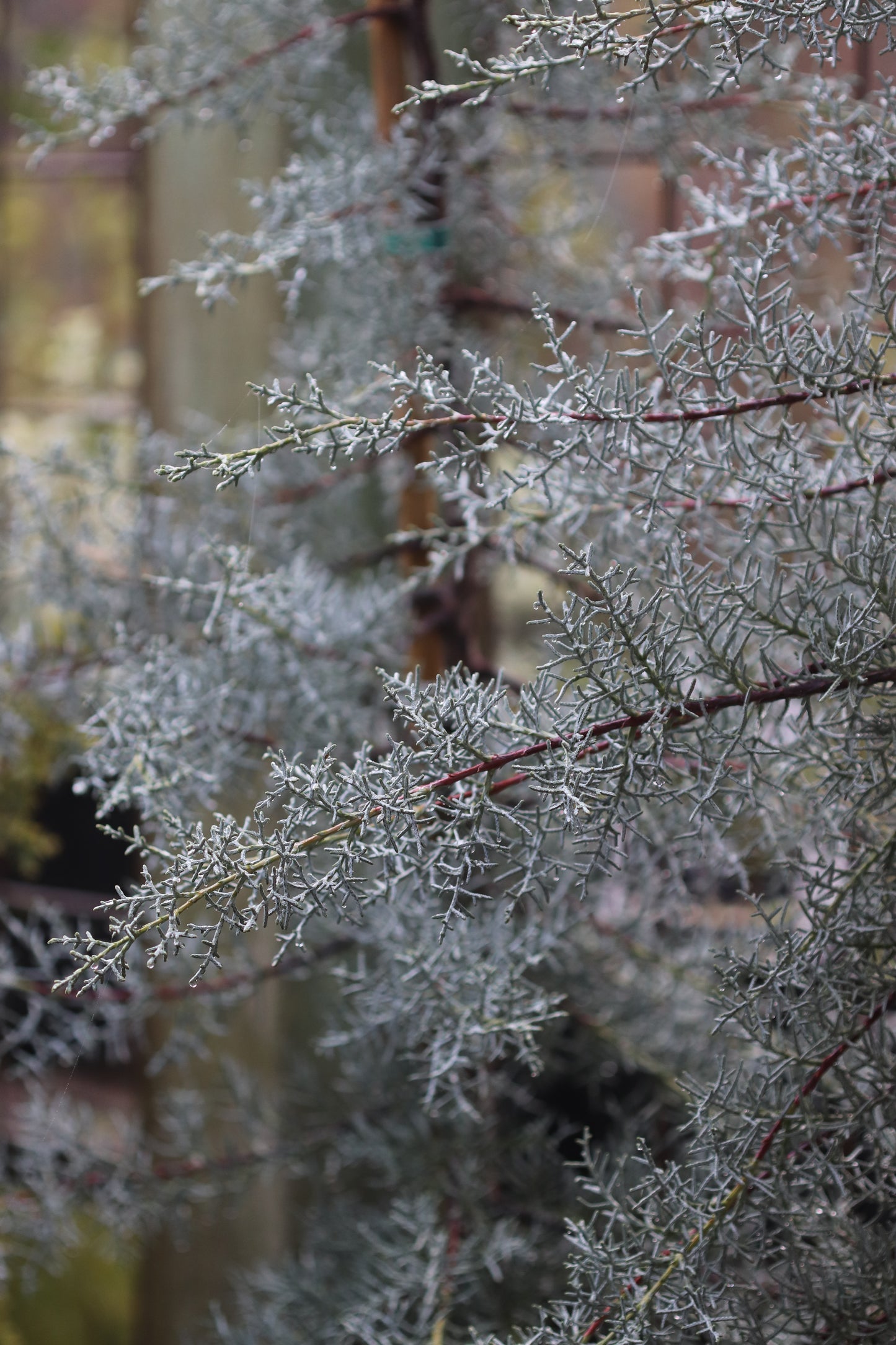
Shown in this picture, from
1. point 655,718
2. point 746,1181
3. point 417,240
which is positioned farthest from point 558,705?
point 417,240

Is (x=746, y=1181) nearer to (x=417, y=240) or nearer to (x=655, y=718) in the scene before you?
(x=655, y=718)

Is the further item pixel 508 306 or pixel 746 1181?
pixel 508 306

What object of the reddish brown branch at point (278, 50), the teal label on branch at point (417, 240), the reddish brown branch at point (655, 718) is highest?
the reddish brown branch at point (278, 50)

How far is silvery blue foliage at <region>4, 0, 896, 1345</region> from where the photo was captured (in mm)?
367

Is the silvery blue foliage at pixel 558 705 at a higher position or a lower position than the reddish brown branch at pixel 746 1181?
higher

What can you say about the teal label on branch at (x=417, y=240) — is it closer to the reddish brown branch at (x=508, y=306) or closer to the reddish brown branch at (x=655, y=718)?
the reddish brown branch at (x=508, y=306)

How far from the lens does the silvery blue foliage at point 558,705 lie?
367 mm

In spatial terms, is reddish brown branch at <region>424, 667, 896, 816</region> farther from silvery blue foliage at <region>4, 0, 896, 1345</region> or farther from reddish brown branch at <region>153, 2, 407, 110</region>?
reddish brown branch at <region>153, 2, 407, 110</region>

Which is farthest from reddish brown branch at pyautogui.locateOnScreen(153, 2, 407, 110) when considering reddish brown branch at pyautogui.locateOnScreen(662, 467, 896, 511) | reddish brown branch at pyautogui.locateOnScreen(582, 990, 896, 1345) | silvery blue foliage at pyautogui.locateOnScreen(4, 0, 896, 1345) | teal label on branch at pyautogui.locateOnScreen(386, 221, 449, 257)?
reddish brown branch at pyautogui.locateOnScreen(582, 990, 896, 1345)

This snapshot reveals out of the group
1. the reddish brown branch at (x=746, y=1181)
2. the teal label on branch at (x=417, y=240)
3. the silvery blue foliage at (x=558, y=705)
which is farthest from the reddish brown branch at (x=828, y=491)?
the teal label on branch at (x=417, y=240)

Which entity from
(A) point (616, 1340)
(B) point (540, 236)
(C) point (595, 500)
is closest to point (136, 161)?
(B) point (540, 236)

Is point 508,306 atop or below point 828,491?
atop

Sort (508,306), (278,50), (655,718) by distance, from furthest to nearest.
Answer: (508,306), (278,50), (655,718)

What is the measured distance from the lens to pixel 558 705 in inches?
15.2
